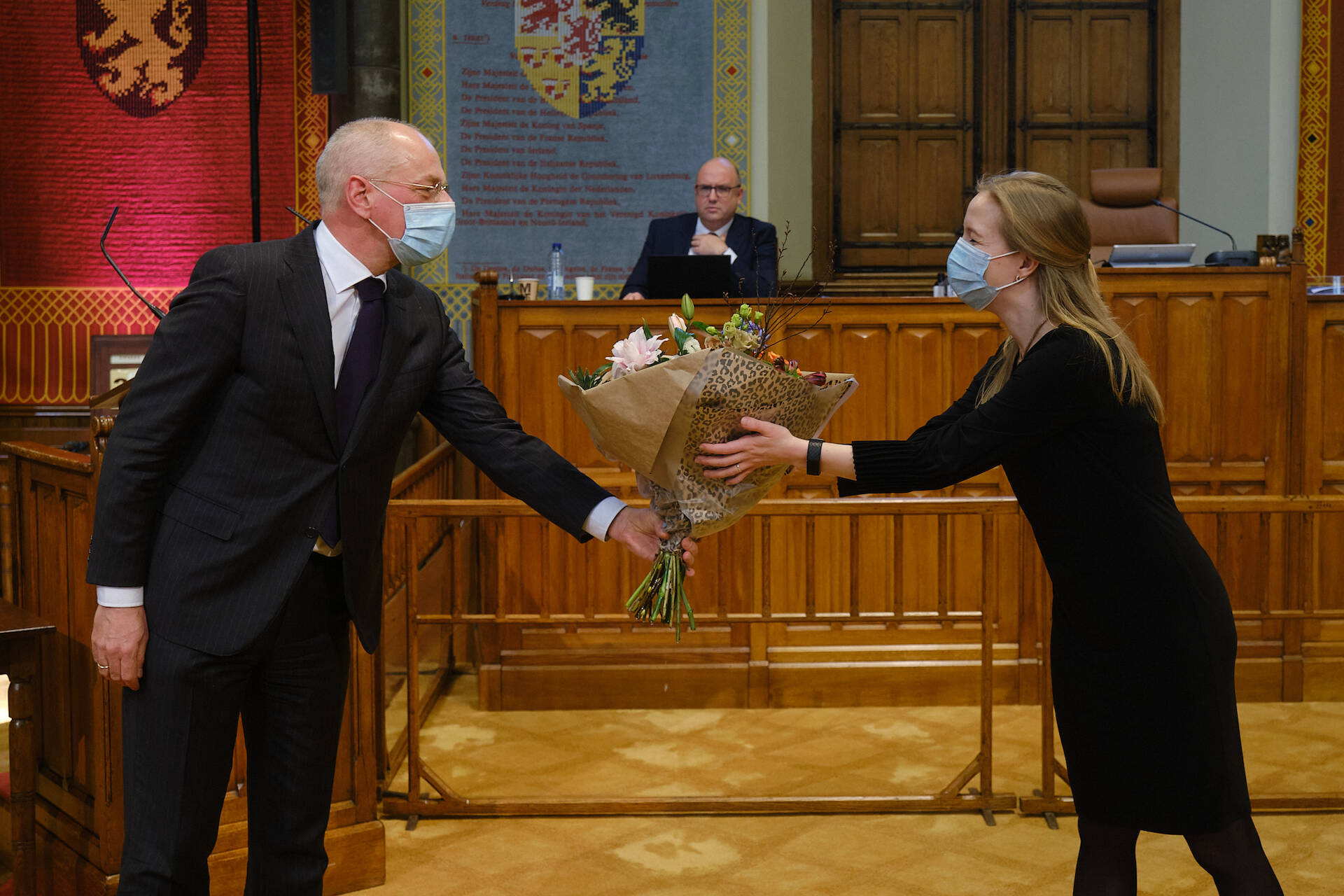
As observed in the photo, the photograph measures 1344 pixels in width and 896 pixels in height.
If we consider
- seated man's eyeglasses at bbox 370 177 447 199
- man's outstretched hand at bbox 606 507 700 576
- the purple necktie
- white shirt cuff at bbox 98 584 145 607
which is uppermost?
seated man's eyeglasses at bbox 370 177 447 199

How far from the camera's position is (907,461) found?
2.19 m

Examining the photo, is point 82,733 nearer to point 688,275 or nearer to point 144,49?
point 688,275

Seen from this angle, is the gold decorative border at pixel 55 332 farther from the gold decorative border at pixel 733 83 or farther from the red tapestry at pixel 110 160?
the gold decorative border at pixel 733 83

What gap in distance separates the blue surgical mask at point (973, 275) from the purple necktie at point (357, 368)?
104cm

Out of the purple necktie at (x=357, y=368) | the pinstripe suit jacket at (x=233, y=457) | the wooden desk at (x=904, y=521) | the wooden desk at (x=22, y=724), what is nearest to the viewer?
the pinstripe suit jacket at (x=233, y=457)

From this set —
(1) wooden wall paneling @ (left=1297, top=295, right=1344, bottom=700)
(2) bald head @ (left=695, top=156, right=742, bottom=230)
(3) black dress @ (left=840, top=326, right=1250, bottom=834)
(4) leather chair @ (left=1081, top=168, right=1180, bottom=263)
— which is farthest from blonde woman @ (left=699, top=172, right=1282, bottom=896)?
(4) leather chair @ (left=1081, top=168, right=1180, bottom=263)

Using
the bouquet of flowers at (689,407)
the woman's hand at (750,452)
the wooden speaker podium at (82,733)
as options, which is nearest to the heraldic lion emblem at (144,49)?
the wooden speaker podium at (82,733)

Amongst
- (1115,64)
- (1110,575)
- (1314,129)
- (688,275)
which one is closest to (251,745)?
(1110,575)

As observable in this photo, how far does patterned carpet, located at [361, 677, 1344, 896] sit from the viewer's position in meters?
3.16

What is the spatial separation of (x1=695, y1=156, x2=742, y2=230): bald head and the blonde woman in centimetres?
356

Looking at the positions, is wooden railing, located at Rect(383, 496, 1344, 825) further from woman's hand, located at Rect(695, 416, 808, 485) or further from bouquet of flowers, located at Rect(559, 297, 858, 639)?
woman's hand, located at Rect(695, 416, 808, 485)

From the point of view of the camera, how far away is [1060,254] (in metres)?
2.11

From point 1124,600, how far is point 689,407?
2.65ft

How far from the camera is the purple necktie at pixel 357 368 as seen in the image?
2064mm
